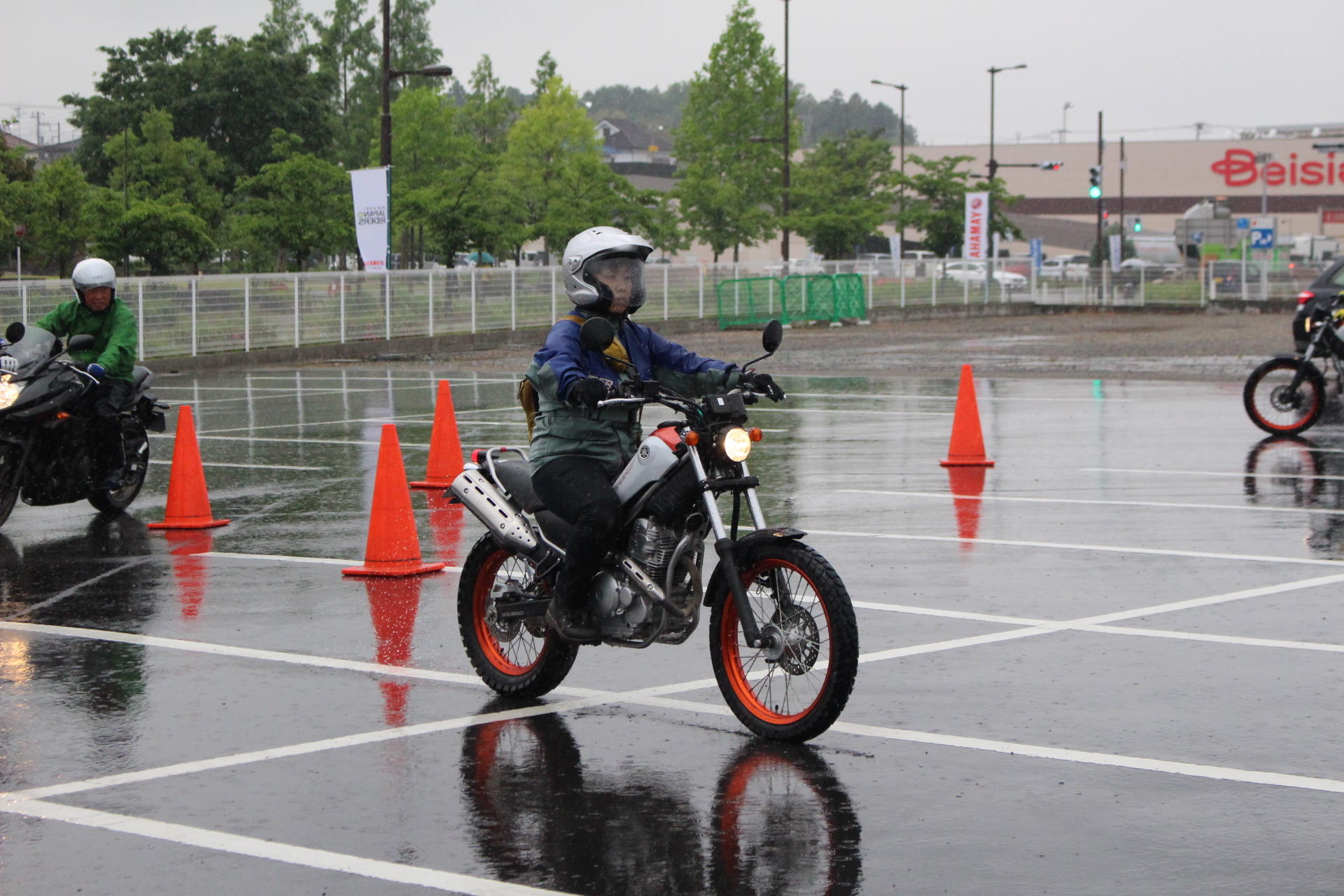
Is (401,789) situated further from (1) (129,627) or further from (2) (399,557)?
(2) (399,557)

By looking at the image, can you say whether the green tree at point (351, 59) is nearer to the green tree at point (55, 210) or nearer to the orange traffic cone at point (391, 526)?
the green tree at point (55, 210)

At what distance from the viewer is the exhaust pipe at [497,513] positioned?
671cm

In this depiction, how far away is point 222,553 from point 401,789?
5324 mm

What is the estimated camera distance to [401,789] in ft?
18.1

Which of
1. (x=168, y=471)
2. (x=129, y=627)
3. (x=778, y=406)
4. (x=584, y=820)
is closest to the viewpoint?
(x=584, y=820)

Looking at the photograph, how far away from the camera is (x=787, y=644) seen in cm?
599

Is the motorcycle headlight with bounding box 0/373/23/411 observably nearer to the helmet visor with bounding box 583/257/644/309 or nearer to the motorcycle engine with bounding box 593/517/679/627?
the helmet visor with bounding box 583/257/644/309

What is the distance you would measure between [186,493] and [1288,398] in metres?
10.0

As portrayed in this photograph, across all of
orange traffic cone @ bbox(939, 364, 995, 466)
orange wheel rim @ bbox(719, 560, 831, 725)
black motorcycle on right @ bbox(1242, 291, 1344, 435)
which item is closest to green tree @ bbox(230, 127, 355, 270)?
black motorcycle on right @ bbox(1242, 291, 1344, 435)

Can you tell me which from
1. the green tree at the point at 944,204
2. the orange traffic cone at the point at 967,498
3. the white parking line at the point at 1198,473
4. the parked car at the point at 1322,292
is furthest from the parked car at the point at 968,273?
the orange traffic cone at the point at 967,498

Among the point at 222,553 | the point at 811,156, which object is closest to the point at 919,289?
the point at 811,156

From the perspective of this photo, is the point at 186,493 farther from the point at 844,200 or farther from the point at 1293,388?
the point at 844,200

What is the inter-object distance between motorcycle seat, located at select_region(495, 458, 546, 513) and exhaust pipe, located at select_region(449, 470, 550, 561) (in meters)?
0.05

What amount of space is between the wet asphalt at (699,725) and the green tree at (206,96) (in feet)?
210
